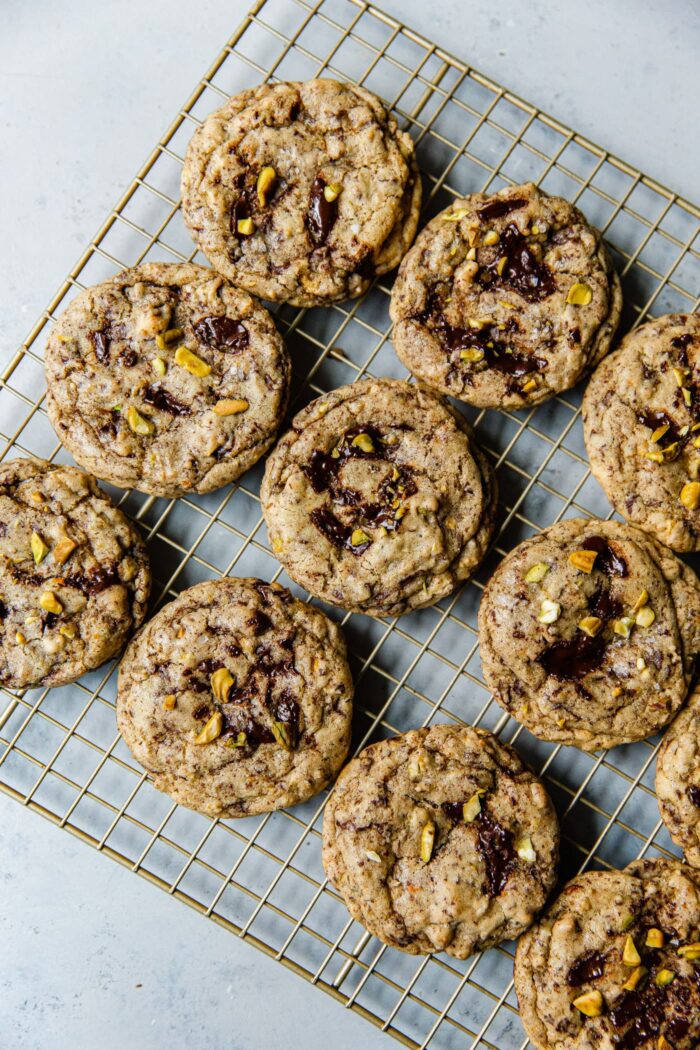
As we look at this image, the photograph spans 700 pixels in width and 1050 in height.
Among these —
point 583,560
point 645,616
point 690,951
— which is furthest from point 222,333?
point 690,951

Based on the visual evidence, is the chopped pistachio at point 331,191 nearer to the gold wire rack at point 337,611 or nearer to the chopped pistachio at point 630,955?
the gold wire rack at point 337,611

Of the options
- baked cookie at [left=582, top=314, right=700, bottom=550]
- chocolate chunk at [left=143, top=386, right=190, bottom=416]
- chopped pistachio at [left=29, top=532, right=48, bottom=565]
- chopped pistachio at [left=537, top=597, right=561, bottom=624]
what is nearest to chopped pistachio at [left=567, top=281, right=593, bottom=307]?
baked cookie at [left=582, top=314, right=700, bottom=550]

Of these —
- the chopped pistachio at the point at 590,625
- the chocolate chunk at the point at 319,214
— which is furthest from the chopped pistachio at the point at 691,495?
the chocolate chunk at the point at 319,214

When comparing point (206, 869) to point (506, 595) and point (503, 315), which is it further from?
point (503, 315)

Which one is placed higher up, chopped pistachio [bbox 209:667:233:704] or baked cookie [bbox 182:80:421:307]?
baked cookie [bbox 182:80:421:307]

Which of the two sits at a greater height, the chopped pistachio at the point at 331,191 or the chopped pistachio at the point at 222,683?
the chopped pistachio at the point at 331,191

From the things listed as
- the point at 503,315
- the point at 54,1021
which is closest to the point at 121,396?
the point at 503,315

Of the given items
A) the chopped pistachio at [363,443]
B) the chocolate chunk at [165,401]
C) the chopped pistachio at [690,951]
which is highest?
the chopped pistachio at [363,443]

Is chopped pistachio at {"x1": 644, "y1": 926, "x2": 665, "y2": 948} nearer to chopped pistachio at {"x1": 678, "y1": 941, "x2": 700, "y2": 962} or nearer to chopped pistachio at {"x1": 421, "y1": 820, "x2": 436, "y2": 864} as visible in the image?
chopped pistachio at {"x1": 678, "y1": 941, "x2": 700, "y2": 962}
